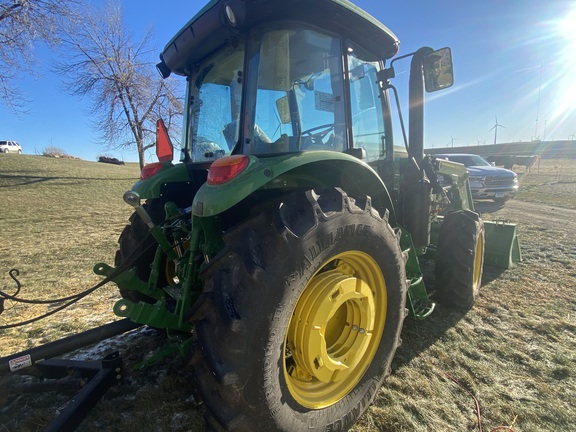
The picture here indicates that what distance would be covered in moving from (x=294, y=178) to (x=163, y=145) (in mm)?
1485

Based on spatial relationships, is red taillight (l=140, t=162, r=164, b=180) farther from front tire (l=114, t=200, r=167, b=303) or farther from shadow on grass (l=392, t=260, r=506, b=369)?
shadow on grass (l=392, t=260, r=506, b=369)

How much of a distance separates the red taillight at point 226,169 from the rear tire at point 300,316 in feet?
0.82

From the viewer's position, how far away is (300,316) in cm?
191

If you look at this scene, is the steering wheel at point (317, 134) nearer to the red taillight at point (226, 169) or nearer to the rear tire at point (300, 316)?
the rear tire at point (300, 316)

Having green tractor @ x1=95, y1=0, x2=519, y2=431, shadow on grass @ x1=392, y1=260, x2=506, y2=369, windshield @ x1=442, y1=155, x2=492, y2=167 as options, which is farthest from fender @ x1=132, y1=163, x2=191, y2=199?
windshield @ x1=442, y1=155, x2=492, y2=167

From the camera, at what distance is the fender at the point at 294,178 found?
1.66 m

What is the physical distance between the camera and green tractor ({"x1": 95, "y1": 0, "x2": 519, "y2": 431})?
1552 mm

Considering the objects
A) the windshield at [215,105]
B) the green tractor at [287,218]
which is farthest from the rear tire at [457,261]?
the windshield at [215,105]

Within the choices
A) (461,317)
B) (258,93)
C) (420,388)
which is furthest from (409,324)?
(258,93)

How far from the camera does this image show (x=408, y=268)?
299cm

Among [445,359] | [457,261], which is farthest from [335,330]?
[457,261]

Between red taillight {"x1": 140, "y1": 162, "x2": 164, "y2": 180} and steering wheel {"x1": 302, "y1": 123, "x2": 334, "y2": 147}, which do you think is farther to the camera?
red taillight {"x1": 140, "y1": 162, "x2": 164, "y2": 180}

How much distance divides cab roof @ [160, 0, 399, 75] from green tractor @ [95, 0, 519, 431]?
1cm

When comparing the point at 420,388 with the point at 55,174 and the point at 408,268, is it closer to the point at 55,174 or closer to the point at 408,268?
the point at 408,268
